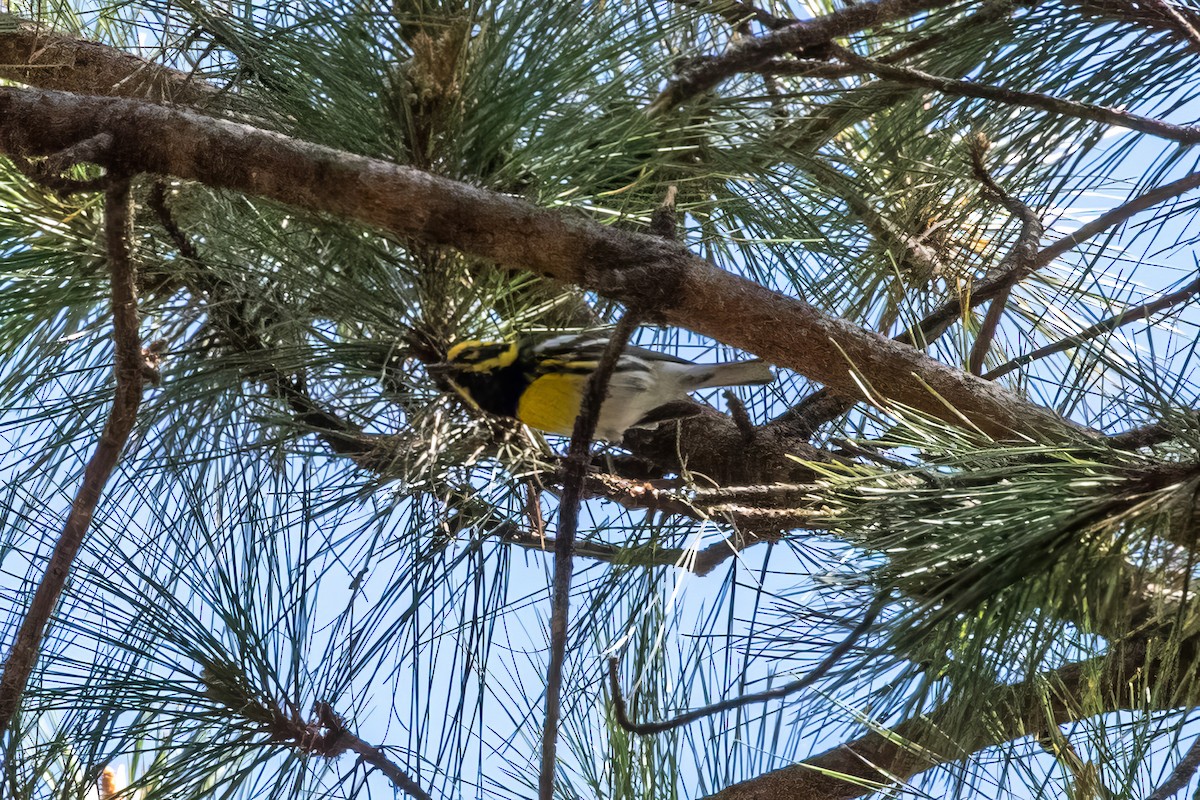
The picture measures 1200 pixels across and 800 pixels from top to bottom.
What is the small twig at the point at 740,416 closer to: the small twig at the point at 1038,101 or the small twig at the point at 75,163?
the small twig at the point at 1038,101

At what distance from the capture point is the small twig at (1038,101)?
106 centimetres

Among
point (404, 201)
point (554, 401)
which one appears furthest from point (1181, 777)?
point (554, 401)

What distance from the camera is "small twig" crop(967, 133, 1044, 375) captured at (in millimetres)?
1269

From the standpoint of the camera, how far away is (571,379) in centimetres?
165

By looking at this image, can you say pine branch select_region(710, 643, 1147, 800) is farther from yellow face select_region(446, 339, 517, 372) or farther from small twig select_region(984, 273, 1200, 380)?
yellow face select_region(446, 339, 517, 372)

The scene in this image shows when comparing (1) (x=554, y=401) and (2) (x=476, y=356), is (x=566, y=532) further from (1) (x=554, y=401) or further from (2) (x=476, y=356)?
(1) (x=554, y=401)

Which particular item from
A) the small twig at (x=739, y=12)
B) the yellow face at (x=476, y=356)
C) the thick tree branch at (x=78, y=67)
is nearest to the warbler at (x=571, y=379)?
the yellow face at (x=476, y=356)

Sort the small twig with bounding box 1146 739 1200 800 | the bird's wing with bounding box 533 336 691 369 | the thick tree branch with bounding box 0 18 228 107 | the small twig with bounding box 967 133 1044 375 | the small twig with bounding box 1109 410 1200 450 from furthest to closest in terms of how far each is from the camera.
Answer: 1. the bird's wing with bounding box 533 336 691 369
2. the thick tree branch with bounding box 0 18 228 107
3. the small twig with bounding box 967 133 1044 375
4. the small twig with bounding box 1109 410 1200 450
5. the small twig with bounding box 1146 739 1200 800

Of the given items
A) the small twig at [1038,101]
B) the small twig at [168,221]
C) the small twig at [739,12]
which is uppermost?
the small twig at [739,12]

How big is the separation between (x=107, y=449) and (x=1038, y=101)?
1016mm

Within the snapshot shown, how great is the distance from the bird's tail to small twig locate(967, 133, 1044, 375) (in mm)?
Result: 457

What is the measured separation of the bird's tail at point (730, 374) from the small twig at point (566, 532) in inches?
29.9

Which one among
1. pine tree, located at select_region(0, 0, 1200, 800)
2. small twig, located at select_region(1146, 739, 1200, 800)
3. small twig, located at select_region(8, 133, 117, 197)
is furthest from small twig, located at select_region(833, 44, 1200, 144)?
small twig, located at select_region(8, 133, 117, 197)

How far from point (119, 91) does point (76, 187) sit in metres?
0.71
